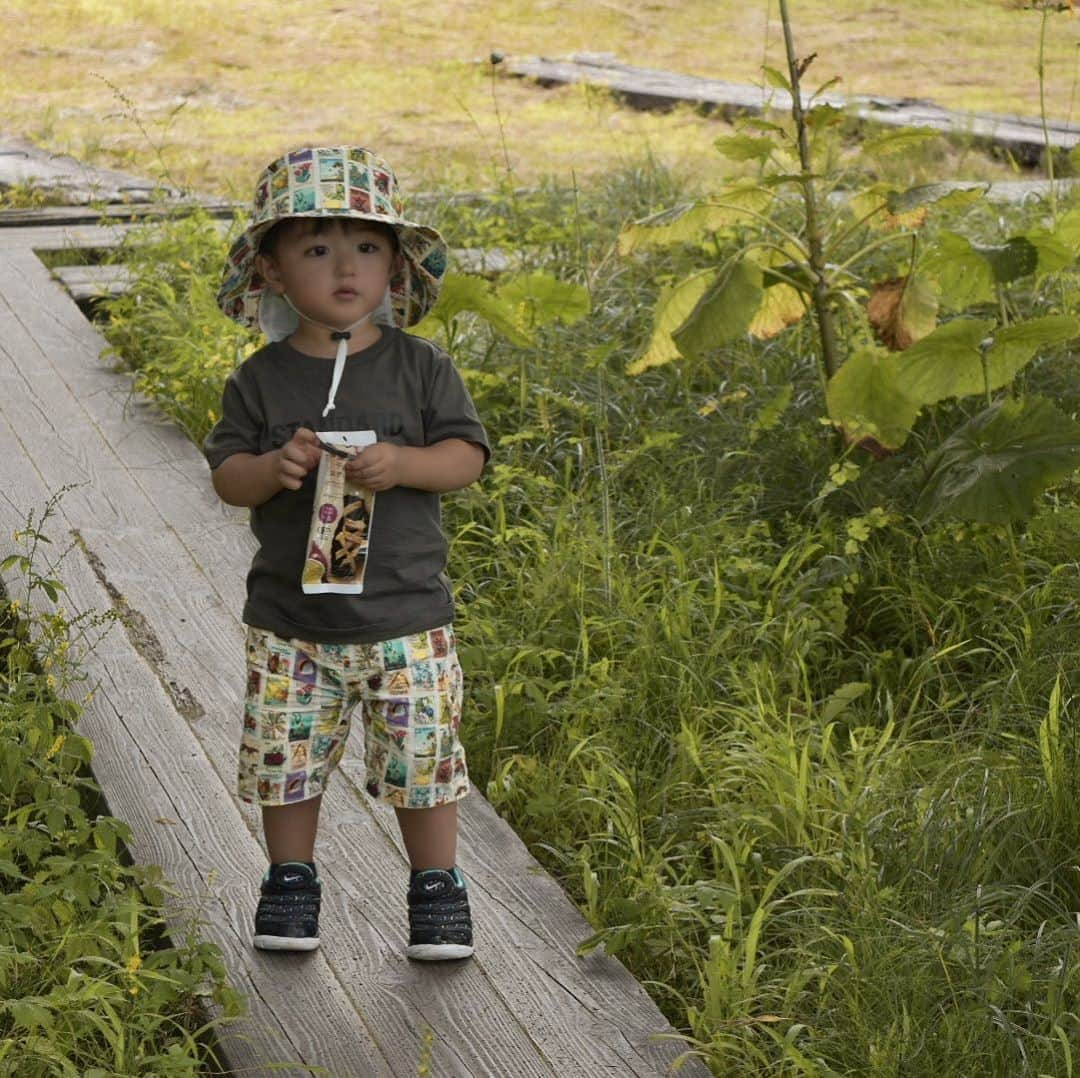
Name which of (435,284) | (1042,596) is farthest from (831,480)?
(435,284)

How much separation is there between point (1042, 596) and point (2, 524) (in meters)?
2.65

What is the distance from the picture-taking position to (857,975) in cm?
269

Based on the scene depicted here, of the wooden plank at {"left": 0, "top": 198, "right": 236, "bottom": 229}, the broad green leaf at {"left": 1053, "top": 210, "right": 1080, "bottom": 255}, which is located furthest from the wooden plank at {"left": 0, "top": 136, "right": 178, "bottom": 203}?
the broad green leaf at {"left": 1053, "top": 210, "right": 1080, "bottom": 255}

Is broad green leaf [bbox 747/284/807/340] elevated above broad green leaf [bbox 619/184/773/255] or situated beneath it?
situated beneath

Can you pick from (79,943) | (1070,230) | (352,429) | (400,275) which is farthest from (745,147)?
(79,943)

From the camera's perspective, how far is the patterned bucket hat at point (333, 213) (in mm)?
Result: 2646

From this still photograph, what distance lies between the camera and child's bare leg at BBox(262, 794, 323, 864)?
2.87m

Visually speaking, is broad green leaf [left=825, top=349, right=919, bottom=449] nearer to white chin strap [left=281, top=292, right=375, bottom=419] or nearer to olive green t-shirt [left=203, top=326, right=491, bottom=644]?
olive green t-shirt [left=203, top=326, right=491, bottom=644]

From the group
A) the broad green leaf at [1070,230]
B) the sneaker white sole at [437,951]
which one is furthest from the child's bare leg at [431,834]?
the broad green leaf at [1070,230]

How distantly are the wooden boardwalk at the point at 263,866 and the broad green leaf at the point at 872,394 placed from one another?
150cm

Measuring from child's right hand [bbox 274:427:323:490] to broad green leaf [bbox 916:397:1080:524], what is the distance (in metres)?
1.68

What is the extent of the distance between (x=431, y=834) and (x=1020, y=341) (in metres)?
2.03

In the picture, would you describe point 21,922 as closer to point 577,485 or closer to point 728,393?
point 577,485

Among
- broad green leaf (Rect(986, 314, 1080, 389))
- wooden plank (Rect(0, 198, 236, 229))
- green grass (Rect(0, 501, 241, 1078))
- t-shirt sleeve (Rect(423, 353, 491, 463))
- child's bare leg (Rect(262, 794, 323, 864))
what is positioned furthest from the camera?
wooden plank (Rect(0, 198, 236, 229))
